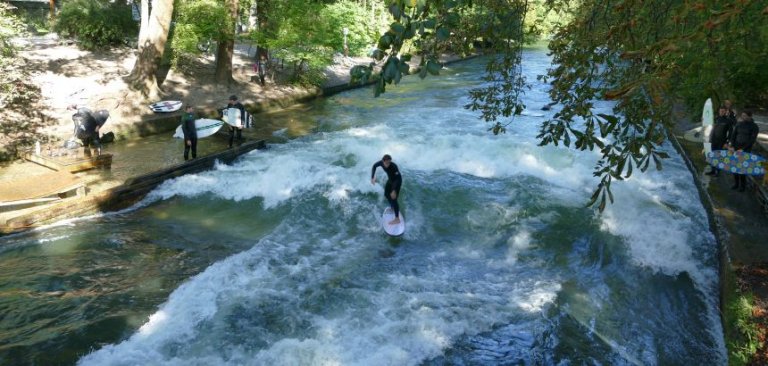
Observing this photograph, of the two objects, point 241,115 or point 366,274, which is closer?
point 366,274

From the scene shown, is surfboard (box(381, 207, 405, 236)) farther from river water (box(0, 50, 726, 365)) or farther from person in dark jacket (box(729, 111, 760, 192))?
person in dark jacket (box(729, 111, 760, 192))

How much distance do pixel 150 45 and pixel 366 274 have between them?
45.9ft

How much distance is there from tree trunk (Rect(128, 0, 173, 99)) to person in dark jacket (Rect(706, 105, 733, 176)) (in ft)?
56.9

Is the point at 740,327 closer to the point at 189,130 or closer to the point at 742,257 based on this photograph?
the point at 742,257

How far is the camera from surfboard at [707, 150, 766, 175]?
1088cm

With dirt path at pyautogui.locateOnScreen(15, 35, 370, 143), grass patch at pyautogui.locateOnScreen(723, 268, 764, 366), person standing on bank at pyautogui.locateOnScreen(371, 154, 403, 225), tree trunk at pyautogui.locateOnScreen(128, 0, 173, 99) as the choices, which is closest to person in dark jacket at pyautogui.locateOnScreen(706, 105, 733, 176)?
grass patch at pyautogui.locateOnScreen(723, 268, 764, 366)

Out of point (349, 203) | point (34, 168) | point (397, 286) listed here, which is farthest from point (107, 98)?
point (397, 286)

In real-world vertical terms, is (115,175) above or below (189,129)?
below

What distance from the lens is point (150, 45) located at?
19016mm

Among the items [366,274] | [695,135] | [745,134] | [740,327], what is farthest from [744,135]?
[366,274]

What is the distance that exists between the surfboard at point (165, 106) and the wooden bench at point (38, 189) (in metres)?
6.78

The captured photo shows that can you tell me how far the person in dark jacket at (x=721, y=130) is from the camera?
11992mm

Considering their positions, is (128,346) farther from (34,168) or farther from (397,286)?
(34,168)

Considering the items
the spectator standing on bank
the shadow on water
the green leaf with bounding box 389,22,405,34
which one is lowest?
the shadow on water
